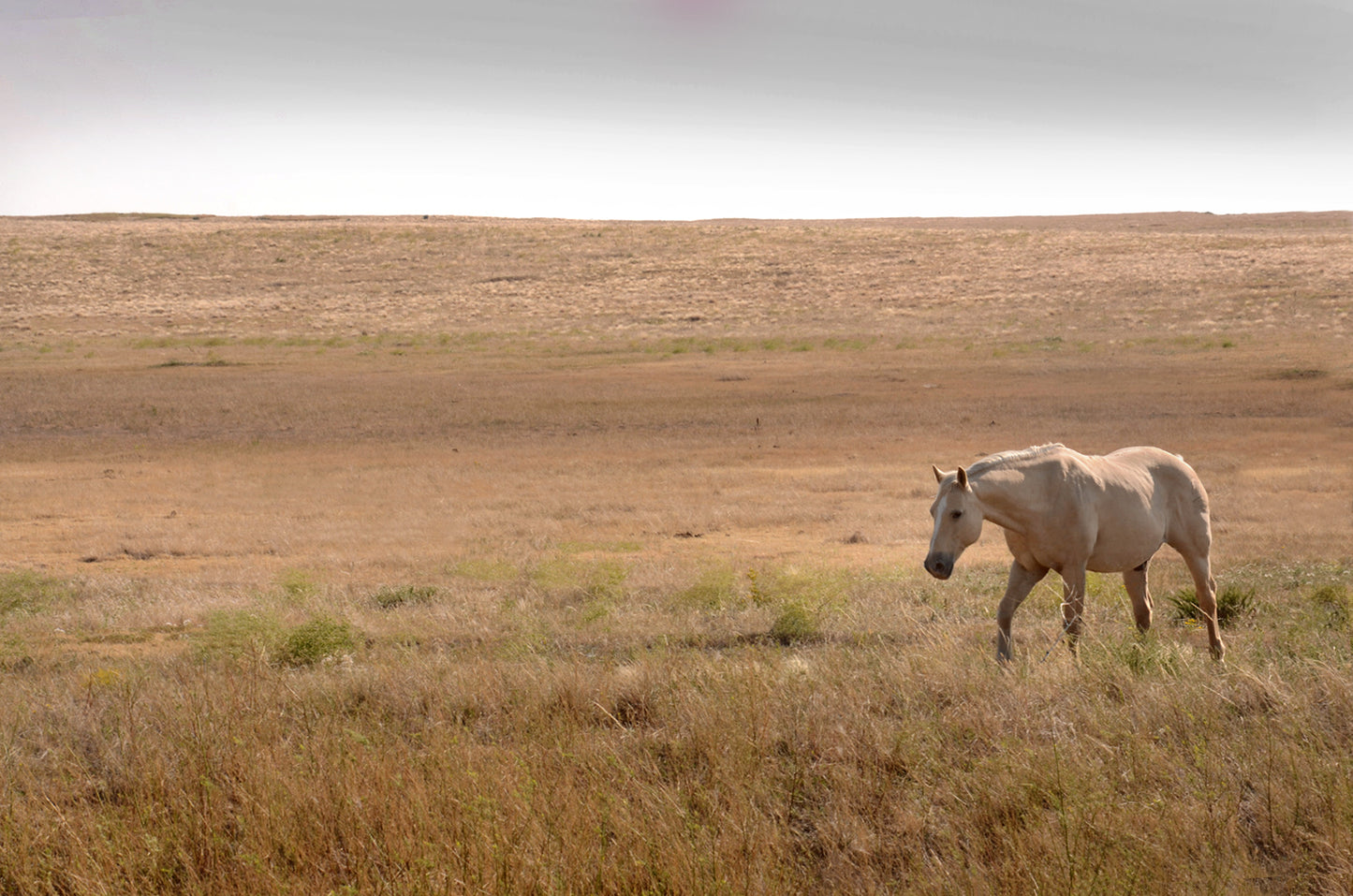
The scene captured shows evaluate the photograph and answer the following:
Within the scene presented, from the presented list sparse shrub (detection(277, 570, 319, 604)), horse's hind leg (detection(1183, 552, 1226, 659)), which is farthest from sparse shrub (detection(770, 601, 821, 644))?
sparse shrub (detection(277, 570, 319, 604))

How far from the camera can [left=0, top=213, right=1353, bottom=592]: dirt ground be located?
16594 millimetres

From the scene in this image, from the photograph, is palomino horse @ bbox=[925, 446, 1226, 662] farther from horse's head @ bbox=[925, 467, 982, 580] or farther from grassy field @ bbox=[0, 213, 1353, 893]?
grassy field @ bbox=[0, 213, 1353, 893]

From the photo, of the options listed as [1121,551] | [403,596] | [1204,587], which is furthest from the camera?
[403,596]

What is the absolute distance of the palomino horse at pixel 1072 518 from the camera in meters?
6.75

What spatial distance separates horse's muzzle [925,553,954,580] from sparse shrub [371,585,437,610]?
21.6 ft

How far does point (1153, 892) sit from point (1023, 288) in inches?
2334

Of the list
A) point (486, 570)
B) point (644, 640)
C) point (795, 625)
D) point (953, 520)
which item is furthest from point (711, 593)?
point (953, 520)

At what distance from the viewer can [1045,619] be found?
941cm

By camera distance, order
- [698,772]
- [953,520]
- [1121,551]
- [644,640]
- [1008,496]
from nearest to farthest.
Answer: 1. [698,772]
2. [953,520]
3. [1008,496]
4. [1121,551]
5. [644,640]

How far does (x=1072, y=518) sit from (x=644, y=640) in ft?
12.1

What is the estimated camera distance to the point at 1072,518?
7.20m

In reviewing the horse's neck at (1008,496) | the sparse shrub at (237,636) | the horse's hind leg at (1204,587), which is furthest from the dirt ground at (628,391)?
the horse's neck at (1008,496)

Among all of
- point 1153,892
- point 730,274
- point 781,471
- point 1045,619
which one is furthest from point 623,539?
point 730,274

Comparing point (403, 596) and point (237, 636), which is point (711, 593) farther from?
point (237, 636)
